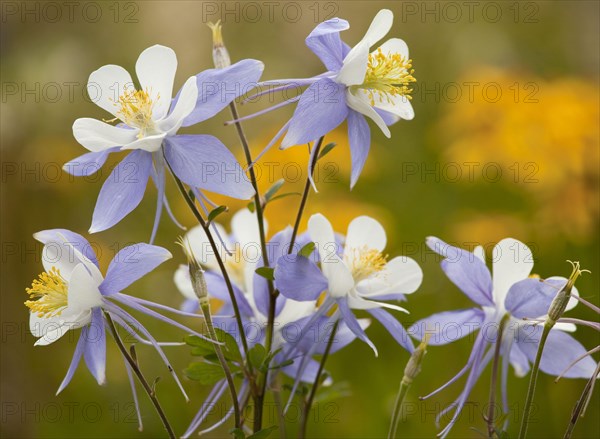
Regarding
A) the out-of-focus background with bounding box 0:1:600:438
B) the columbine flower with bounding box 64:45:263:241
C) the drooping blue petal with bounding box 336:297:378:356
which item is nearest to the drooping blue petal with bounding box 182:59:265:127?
the columbine flower with bounding box 64:45:263:241

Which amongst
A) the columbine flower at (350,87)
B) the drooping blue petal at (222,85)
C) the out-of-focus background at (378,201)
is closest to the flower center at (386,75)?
the columbine flower at (350,87)

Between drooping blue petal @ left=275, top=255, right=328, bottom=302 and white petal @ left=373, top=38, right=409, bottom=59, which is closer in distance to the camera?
drooping blue petal @ left=275, top=255, right=328, bottom=302

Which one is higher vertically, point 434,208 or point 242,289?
point 242,289

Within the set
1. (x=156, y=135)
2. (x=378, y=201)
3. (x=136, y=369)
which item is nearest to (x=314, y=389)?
(x=136, y=369)

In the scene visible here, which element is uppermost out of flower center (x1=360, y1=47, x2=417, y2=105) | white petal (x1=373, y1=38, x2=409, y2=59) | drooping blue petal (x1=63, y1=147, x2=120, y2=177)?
white petal (x1=373, y1=38, x2=409, y2=59)

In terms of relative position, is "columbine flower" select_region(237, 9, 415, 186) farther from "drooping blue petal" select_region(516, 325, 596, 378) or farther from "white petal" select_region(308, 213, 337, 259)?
"drooping blue petal" select_region(516, 325, 596, 378)

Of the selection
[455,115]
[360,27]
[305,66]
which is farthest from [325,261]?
[360,27]

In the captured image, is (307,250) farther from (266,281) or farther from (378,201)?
(378,201)

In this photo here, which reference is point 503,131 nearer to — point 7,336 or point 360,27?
point 7,336
